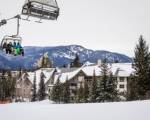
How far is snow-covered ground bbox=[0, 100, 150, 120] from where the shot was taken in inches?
524

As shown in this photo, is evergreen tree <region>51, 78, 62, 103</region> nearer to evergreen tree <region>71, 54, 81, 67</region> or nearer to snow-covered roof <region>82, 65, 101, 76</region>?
snow-covered roof <region>82, 65, 101, 76</region>

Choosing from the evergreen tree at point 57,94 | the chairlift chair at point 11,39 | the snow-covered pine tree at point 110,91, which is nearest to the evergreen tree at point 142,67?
the snow-covered pine tree at point 110,91

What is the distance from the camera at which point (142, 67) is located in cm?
5303

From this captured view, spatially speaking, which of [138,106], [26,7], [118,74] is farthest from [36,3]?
[118,74]

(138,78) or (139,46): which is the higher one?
(139,46)

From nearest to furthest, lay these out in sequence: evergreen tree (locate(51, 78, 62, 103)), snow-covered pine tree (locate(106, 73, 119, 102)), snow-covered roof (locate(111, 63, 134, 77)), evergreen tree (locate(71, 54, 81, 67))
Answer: snow-covered pine tree (locate(106, 73, 119, 102)) → evergreen tree (locate(51, 78, 62, 103)) → snow-covered roof (locate(111, 63, 134, 77)) → evergreen tree (locate(71, 54, 81, 67))

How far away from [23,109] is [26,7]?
15.5ft

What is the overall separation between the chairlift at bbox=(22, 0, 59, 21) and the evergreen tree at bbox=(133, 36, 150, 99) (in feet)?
117

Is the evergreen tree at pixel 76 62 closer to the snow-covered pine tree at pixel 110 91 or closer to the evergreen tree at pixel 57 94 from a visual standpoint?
the evergreen tree at pixel 57 94

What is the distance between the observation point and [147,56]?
54094 mm

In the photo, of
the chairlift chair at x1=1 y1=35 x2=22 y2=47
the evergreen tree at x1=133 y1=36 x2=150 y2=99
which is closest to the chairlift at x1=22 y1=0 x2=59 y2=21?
the chairlift chair at x1=1 y1=35 x2=22 y2=47

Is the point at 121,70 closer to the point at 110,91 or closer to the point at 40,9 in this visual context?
the point at 110,91

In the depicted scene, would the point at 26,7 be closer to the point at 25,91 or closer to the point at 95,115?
the point at 95,115

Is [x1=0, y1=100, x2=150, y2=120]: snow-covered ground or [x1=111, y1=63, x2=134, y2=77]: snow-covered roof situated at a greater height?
[x1=111, y1=63, x2=134, y2=77]: snow-covered roof
